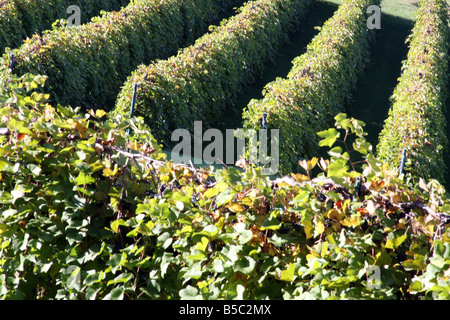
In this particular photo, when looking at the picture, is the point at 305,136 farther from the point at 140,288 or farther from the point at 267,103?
the point at 140,288

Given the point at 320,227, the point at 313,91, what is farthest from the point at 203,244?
the point at 313,91

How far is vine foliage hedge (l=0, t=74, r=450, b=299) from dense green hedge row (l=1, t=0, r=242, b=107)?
519cm

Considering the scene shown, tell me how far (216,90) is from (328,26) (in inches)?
201

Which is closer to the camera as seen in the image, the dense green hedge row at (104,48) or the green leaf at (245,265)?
the green leaf at (245,265)

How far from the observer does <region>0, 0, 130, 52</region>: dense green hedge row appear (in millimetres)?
9010

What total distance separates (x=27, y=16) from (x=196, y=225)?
32.0 feet

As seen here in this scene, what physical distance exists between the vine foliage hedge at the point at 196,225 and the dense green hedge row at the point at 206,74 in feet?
15.3

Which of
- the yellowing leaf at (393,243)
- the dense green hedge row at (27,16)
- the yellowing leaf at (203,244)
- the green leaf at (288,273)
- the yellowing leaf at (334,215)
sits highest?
the dense green hedge row at (27,16)

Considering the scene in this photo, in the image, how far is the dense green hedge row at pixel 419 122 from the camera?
673cm

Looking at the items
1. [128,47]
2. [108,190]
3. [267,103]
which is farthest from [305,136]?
[108,190]

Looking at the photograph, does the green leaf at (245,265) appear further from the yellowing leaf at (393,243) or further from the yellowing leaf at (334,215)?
the yellowing leaf at (393,243)

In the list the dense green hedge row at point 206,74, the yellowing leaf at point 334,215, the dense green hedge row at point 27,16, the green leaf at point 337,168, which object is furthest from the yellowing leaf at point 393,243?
the dense green hedge row at point 27,16

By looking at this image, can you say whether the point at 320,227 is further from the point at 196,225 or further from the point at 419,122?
the point at 419,122

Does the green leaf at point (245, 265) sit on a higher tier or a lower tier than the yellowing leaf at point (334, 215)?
lower
